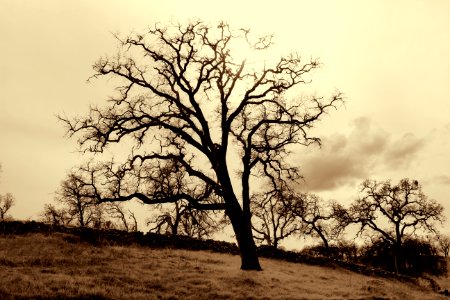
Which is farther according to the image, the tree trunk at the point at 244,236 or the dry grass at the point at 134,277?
the tree trunk at the point at 244,236

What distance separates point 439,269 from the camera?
179 feet

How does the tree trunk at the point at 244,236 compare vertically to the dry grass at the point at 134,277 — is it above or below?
above

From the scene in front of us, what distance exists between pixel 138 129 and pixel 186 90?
3131mm

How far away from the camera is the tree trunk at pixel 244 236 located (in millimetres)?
21203

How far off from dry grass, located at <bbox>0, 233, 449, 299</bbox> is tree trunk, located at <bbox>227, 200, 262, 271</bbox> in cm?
70

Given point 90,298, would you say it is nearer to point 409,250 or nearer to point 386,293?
point 386,293

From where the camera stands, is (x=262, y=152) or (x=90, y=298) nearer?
(x=90, y=298)

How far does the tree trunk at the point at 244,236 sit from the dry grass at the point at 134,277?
697mm

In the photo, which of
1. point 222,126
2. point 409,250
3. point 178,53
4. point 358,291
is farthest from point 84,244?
point 409,250

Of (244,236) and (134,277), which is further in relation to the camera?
(244,236)

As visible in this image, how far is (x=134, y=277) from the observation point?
58.2 feet

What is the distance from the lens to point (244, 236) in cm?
2120

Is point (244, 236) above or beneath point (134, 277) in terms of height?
above

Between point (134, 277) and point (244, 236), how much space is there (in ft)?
19.1
